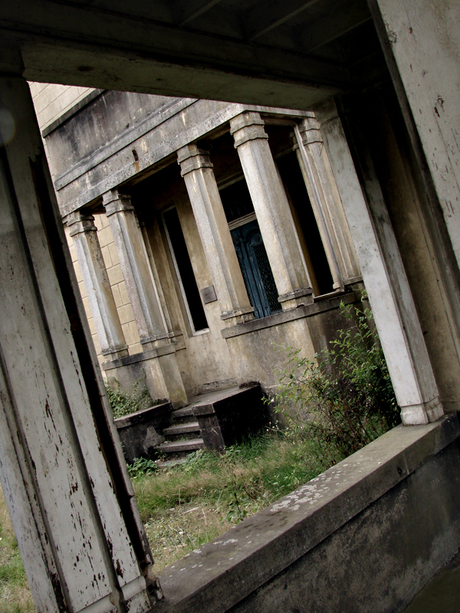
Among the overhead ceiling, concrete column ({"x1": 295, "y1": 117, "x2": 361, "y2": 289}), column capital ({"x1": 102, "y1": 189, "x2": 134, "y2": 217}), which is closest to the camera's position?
the overhead ceiling

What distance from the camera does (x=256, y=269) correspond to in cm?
898

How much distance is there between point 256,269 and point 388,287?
5.34 metres

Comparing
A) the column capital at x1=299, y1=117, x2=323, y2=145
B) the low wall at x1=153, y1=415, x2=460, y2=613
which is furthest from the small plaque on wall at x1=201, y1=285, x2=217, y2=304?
the low wall at x1=153, y1=415, x2=460, y2=613

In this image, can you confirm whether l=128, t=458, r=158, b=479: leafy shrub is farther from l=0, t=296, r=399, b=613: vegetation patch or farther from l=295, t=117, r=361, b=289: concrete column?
l=295, t=117, r=361, b=289: concrete column

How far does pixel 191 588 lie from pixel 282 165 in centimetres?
719

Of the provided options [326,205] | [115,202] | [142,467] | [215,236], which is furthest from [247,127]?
[142,467]

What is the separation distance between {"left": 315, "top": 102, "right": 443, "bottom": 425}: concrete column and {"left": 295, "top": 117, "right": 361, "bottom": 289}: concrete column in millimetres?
3754

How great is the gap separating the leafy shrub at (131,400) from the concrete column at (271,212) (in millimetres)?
3019

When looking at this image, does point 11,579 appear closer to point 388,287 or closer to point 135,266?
point 388,287

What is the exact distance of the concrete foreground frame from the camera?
5.12 ft

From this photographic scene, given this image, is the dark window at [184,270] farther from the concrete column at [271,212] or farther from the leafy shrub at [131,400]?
the concrete column at [271,212]

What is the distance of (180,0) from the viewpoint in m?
2.68

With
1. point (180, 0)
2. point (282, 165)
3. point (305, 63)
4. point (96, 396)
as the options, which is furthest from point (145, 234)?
point (96, 396)

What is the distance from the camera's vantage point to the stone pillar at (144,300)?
27.4 feet
